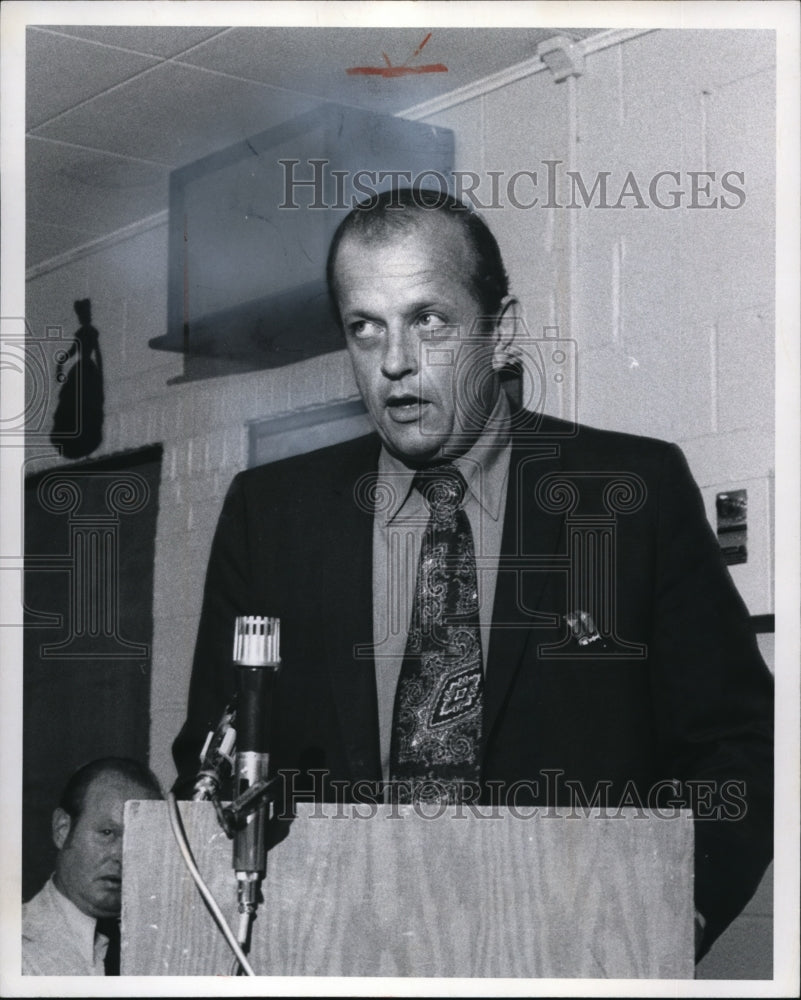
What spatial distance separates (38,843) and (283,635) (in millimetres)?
621

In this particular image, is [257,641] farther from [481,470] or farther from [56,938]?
[56,938]

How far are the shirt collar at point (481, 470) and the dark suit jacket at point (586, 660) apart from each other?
3cm

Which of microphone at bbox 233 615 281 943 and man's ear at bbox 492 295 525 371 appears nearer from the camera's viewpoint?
microphone at bbox 233 615 281 943

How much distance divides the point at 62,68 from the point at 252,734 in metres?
1.33

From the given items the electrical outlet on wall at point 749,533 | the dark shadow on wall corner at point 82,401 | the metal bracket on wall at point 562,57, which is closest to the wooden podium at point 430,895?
the electrical outlet on wall at point 749,533

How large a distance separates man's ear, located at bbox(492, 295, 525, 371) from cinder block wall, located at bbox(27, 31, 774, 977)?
23 mm

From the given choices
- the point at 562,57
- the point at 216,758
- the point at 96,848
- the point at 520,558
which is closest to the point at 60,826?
the point at 96,848

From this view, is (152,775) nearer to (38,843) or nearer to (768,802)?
(38,843)

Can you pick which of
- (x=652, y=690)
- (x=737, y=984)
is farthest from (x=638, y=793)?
(x=737, y=984)

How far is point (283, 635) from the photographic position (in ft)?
10.1

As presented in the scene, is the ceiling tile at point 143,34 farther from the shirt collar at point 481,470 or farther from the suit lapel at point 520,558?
the suit lapel at point 520,558

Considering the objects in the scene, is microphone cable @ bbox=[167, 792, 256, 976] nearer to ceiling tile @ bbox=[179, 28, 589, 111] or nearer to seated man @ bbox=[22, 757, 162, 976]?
seated man @ bbox=[22, 757, 162, 976]

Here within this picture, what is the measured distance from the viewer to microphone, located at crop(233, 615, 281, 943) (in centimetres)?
296

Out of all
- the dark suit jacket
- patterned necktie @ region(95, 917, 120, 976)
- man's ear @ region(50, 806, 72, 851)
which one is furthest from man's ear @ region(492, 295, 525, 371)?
patterned necktie @ region(95, 917, 120, 976)
